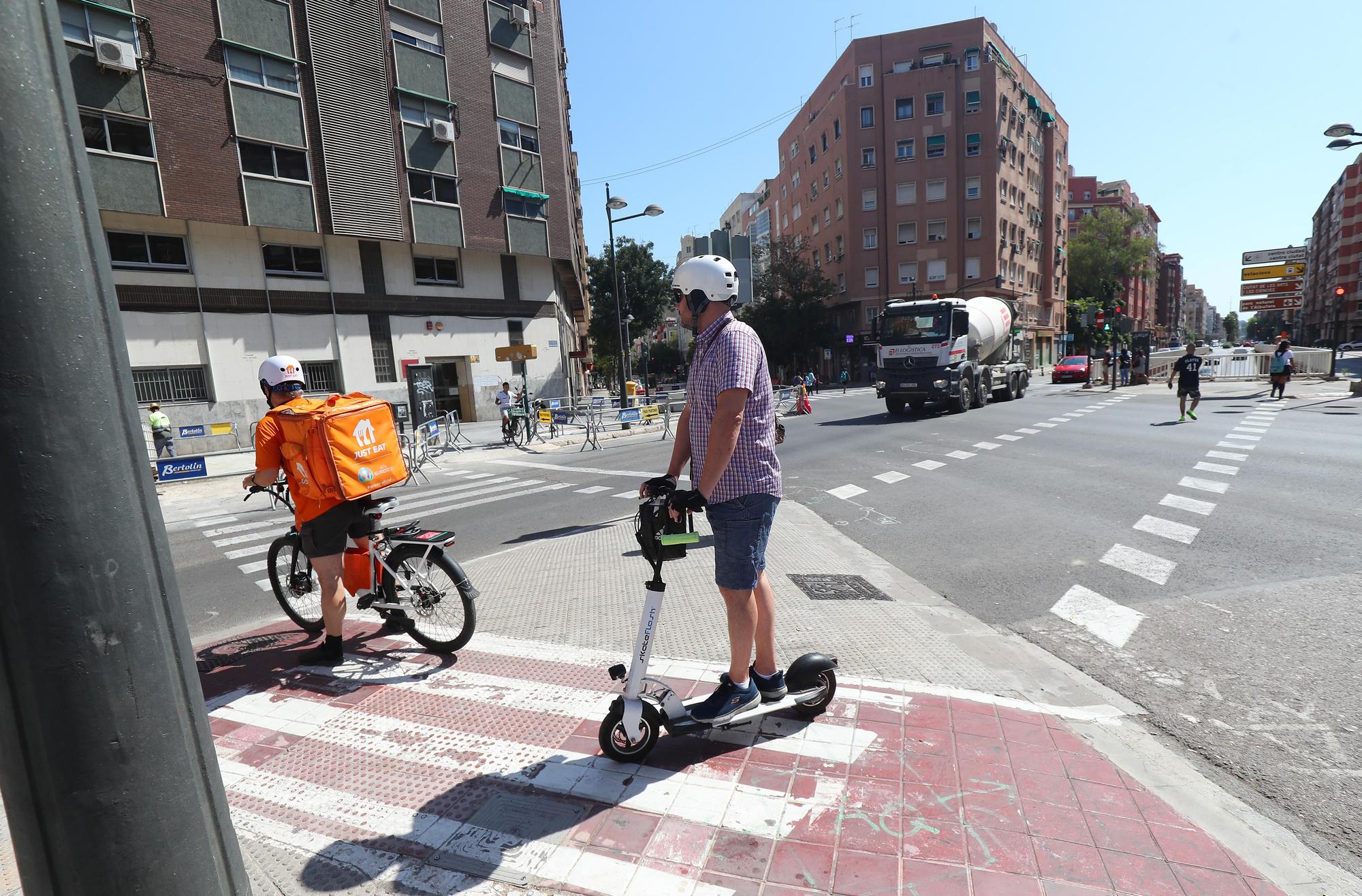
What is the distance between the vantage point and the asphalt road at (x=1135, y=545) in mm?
3238

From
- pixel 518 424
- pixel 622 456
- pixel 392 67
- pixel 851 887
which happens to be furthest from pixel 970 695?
pixel 392 67

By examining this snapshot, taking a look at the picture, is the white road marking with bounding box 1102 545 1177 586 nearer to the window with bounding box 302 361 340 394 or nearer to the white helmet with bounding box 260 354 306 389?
the white helmet with bounding box 260 354 306 389

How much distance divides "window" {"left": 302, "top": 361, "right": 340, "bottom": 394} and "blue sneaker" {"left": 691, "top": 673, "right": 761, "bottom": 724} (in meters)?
23.1

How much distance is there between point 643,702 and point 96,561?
198 cm

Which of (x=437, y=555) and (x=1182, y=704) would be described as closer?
(x=1182, y=704)

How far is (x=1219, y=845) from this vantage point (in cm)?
233

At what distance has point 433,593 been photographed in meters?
4.14

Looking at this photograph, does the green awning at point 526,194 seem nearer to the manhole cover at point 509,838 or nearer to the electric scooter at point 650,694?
the electric scooter at point 650,694

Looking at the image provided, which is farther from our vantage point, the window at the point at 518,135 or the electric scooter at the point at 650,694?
the window at the point at 518,135

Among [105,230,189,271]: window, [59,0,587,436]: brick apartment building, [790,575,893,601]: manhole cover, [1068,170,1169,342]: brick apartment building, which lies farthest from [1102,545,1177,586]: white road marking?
[1068,170,1169,342]: brick apartment building

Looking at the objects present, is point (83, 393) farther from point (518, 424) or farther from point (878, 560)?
point (518, 424)

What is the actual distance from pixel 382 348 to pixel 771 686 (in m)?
24.6

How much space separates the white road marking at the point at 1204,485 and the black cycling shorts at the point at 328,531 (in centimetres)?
907

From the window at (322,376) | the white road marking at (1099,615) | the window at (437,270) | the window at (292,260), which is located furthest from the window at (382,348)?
the white road marking at (1099,615)
